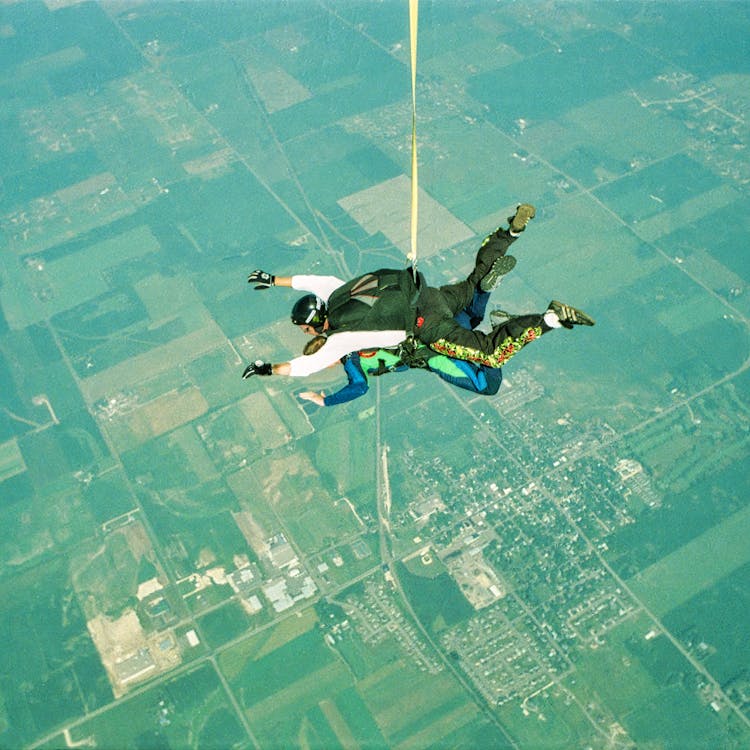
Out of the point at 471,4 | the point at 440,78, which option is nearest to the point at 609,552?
the point at 440,78

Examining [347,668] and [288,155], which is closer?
[347,668]

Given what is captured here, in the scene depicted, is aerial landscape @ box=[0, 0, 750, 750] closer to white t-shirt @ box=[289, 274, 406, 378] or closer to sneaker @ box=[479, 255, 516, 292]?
sneaker @ box=[479, 255, 516, 292]

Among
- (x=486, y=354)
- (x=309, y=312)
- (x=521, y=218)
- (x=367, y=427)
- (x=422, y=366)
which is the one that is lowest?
(x=367, y=427)

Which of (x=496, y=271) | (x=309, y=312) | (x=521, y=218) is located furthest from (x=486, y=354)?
(x=309, y=312)

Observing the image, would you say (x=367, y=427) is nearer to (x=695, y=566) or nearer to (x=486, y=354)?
(x=695, y=566)

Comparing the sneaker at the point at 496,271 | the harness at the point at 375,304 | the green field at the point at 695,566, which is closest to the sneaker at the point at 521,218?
the sneaker at the point at 496,271

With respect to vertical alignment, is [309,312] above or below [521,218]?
below

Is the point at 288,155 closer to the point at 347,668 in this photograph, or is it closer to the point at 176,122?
the point at 176,122
